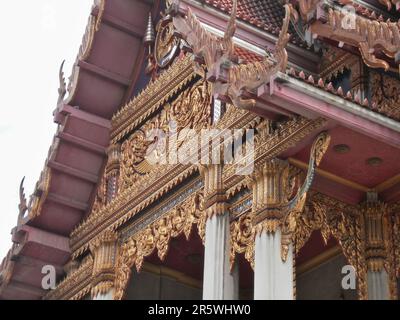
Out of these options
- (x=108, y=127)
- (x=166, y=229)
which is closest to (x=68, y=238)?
(x=108, y=127)

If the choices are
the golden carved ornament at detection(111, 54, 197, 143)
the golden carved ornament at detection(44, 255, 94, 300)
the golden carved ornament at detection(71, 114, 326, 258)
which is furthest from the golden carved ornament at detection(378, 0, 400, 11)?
the golden carved ornament at detection(44, 255, 94, 300)

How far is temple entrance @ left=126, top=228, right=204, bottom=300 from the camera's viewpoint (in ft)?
48.6

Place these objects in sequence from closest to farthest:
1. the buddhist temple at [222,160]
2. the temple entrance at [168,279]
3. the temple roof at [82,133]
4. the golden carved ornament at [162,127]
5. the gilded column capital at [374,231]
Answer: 1. the buddhist temple at [222,160]
2. the gilded column capital at [374,231]
3. the golden carved ornament at [162,127]
4. the temple entrance at [168,279]
5. the temple roof at [82,133]

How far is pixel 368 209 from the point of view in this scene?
12.8 meters

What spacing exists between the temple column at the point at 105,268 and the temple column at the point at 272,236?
8.95ft

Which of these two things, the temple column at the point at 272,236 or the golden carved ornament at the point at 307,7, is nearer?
the temple column at the point at 272,236

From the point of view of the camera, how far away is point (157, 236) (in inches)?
546

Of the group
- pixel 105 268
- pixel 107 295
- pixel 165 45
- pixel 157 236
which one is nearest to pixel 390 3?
pixel 165 45

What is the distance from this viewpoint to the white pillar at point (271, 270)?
11734 mm

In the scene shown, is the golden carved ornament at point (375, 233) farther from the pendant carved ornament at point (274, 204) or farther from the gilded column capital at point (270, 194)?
the gilded column capital at point (270, 194)

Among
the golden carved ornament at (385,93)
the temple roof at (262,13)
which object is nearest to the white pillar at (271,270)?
the golden carved ornament at (385,93)

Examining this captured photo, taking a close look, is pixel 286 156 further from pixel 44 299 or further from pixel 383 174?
pixel 44 299

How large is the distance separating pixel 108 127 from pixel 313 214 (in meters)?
4.02

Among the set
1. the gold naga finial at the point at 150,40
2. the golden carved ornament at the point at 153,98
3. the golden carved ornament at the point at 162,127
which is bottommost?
the golden carved ornament at the point at 162,127
